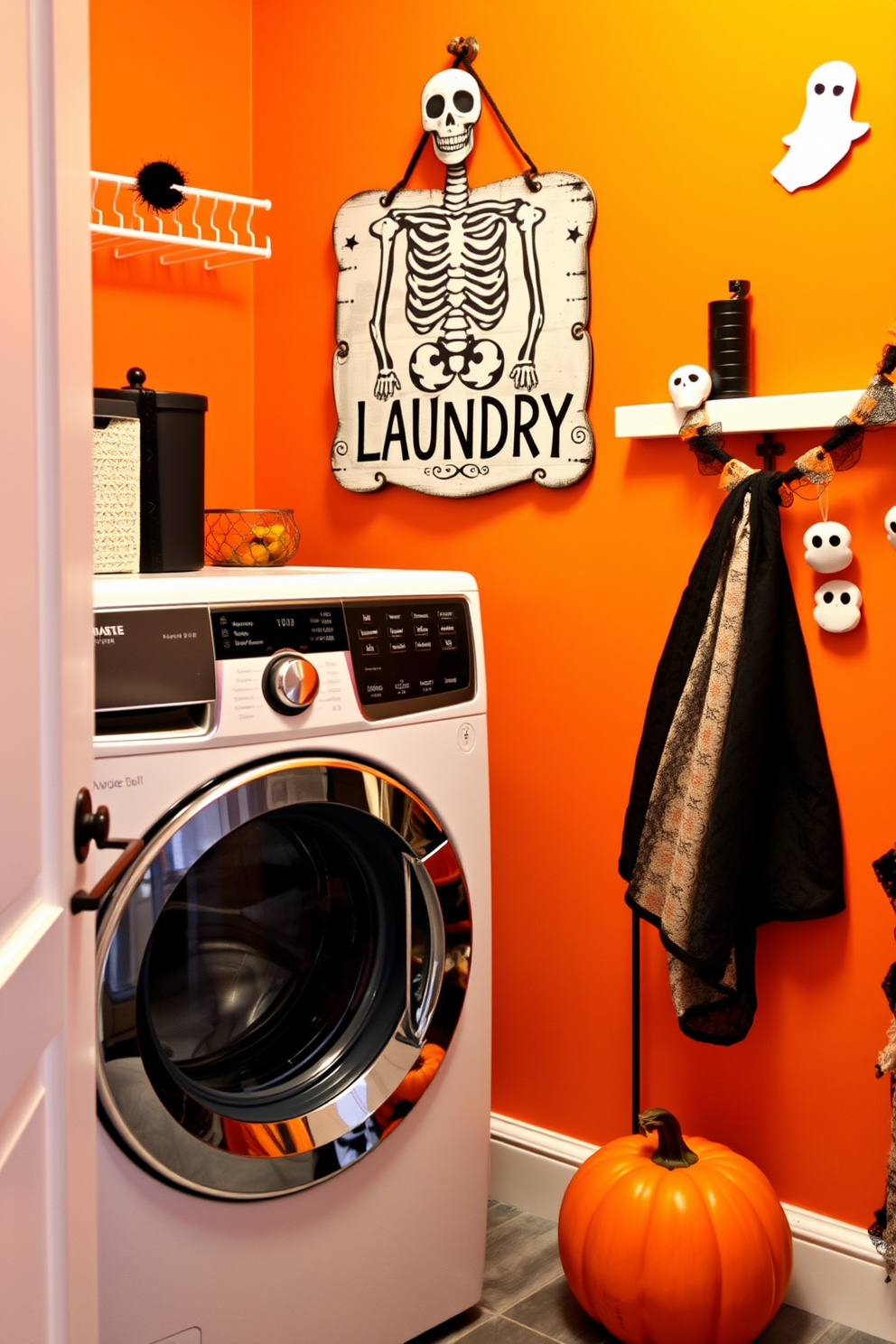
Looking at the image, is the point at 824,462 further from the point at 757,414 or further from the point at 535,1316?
the point at 535,1316

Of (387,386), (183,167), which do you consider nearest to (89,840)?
(387,386)

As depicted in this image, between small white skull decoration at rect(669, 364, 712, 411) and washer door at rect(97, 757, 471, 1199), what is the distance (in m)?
0.71

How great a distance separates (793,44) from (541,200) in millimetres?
455

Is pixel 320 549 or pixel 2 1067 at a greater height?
pixel 320 549

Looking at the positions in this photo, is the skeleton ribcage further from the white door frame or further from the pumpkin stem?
the pumpkin stem

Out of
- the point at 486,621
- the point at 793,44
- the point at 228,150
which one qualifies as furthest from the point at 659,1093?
the point at 228,150

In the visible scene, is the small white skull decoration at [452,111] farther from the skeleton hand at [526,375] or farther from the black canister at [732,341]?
the black canister at [732,341]

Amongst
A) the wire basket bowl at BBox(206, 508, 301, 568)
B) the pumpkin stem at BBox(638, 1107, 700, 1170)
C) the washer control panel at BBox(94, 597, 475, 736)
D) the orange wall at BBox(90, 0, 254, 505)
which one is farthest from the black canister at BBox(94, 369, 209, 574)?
the pumpkin stem at BBox(638, 1107, 700, 1170)

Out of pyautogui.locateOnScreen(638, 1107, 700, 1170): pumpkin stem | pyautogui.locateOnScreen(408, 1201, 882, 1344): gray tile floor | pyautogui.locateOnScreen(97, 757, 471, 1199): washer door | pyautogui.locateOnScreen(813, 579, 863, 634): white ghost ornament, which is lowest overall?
pyautogui.locateOnScreen(408, 1201, 882, 1344): gray tile floor

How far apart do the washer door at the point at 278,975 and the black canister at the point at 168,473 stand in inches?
18.8

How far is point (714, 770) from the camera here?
1739 millimetres

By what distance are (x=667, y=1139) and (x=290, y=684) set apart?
85 cm

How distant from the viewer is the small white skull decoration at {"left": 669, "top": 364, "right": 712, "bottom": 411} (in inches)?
71.3

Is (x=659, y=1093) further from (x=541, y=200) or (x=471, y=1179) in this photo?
(x=541, y=200)
